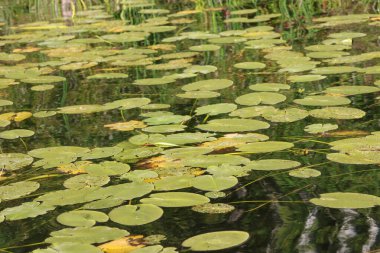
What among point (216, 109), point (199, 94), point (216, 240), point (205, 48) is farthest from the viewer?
point (205, 48)

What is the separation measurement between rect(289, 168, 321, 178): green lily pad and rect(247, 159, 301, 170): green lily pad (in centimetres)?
4

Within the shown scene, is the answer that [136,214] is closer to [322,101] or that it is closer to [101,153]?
[101,153]

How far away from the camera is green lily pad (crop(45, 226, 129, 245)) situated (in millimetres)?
1967

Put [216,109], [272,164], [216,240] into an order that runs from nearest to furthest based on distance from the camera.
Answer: [216,240]
[272,164]
[216,109]

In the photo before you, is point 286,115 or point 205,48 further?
point 205,48

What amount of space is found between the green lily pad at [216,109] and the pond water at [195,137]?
2 cm

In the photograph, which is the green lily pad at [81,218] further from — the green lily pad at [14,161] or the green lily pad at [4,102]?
the green lily pad at [4,102]

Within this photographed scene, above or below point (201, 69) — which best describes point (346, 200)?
below

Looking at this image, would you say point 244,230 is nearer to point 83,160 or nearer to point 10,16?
point 83,160

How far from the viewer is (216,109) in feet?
10.2

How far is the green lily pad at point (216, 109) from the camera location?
3.07 meters

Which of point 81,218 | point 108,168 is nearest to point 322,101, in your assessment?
point 108,168

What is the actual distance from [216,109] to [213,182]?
824mm

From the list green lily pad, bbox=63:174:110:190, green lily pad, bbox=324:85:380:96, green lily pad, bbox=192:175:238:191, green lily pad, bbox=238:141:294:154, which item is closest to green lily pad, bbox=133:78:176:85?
green lily pad, bbox=324:85:380:96
